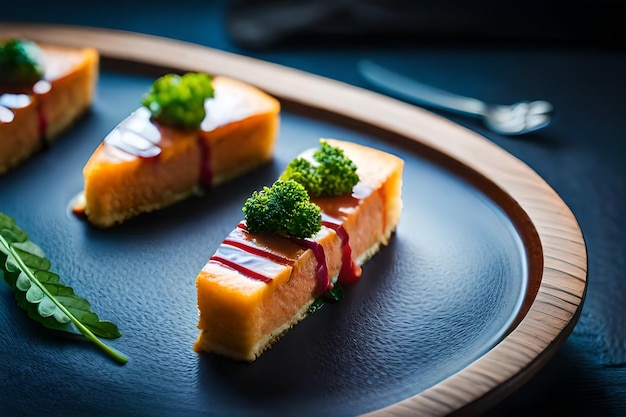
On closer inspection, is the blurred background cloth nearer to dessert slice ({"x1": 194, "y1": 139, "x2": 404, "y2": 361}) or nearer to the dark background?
the dark background

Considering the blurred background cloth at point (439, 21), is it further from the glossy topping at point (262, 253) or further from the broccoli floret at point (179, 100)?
the glossy topping at point (262, 253)

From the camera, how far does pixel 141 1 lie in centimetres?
728

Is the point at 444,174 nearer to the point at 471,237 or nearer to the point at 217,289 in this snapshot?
the point at 471,237

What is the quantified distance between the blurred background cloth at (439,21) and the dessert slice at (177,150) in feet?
5.71

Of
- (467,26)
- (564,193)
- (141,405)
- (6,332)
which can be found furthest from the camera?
(467,26)

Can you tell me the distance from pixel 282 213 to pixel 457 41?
139 inches

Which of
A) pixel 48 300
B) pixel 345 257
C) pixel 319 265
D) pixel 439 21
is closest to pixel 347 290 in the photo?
pixel 345 257

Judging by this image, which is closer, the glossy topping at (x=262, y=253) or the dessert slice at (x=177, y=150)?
the glossy topping at (x=262, y=253)

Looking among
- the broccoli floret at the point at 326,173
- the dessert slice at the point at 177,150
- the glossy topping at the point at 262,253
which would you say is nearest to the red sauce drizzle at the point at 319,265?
the glossy topping at the point at 262,253

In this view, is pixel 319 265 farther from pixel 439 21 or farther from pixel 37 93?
pixel 439 21

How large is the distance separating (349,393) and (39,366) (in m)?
1.20

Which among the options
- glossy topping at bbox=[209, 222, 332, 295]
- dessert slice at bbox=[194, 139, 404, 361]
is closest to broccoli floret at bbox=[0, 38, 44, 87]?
dessert slice at bbox=[194, 139, 404, 361]

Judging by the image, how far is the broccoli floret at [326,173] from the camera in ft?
13.7

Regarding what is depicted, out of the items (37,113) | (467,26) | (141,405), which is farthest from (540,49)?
(141,405)
